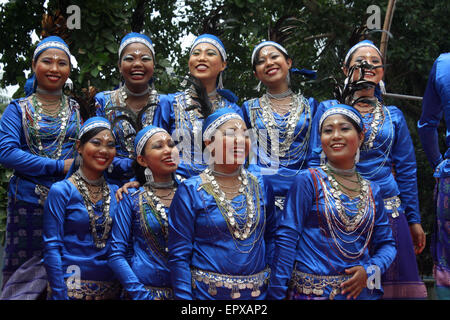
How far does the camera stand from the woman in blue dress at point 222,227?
3.77 metres

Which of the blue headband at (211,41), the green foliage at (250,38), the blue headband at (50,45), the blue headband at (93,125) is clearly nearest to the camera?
the blue headband at (93,125)

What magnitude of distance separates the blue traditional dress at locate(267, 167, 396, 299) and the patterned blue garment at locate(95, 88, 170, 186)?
1633mm

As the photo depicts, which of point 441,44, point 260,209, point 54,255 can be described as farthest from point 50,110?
point 441,44

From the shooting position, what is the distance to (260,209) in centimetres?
402

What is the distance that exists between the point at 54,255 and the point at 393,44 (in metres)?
8.01

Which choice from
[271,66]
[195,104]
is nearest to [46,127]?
[195,104]

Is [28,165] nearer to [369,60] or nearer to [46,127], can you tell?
[46,127]

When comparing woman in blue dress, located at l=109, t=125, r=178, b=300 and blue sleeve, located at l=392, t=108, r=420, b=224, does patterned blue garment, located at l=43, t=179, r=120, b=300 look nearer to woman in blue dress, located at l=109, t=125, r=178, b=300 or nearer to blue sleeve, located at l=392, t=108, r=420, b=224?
woman in blue dress, located at l=109, t=125, r=178, b=300

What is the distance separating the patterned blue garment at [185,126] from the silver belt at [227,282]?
1.37m

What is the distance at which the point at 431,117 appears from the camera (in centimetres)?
472

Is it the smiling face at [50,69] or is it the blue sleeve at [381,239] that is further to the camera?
the smiling face at [50,69]

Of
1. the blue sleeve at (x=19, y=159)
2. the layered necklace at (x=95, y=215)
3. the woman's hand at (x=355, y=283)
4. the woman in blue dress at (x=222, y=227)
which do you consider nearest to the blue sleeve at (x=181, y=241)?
the woman in blue dress at (x=222, y=227)

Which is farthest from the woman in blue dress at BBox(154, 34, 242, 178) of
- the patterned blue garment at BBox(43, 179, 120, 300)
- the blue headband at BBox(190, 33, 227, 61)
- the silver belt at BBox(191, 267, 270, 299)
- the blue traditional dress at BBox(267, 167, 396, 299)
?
the silver belt at BBox(191, 267, 270, 299)

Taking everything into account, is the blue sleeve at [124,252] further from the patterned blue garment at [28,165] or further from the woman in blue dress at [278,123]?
the woman in blue dress at [278,123]
